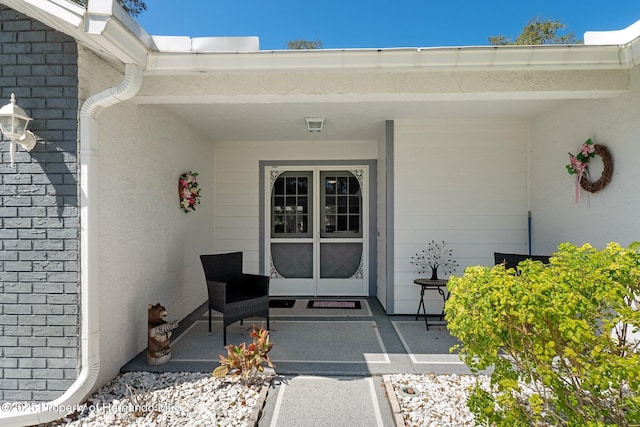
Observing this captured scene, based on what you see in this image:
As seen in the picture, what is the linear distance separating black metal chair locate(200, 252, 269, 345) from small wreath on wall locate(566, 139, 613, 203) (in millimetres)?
3426

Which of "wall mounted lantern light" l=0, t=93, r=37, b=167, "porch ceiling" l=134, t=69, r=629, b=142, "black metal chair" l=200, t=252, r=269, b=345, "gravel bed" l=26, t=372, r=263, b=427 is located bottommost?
"gravel bed" l=26, t=372, r=263, b=427

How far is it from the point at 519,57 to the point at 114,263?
3.59m

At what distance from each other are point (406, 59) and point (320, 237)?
3453mm

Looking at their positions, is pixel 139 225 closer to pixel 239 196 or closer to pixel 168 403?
pixel 168 403

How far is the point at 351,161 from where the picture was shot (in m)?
5.43

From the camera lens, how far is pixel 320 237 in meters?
5.54

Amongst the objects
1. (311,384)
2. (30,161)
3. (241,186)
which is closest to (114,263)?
(30,161)

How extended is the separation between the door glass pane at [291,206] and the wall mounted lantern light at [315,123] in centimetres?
117

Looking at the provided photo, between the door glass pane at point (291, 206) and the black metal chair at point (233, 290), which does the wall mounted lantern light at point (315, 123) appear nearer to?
the door glass pane at point (291, 206)

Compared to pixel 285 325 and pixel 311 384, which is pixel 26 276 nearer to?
pixel 311 384

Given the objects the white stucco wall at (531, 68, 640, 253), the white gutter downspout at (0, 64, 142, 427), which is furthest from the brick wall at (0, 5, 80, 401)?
the white stucco wall at (531, 68, 640, 253)

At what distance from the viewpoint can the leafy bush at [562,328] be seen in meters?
1.49

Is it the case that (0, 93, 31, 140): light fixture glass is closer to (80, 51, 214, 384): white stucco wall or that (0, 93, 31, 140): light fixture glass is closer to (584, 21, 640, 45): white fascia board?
(80, 51, 214, 384): white stucco wall

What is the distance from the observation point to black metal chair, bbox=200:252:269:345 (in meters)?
3.48
